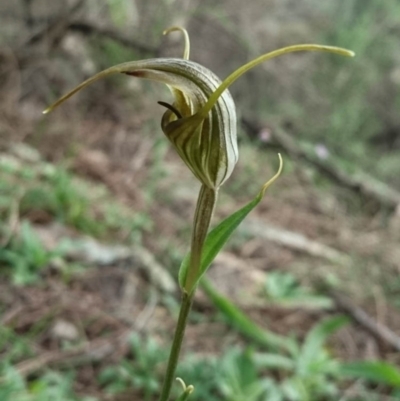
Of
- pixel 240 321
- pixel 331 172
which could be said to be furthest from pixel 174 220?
pixel 331 172

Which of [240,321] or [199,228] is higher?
[199,228]

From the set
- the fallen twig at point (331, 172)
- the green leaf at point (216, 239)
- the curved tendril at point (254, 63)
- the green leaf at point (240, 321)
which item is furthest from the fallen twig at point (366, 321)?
the curved tendril at point (254, 63)

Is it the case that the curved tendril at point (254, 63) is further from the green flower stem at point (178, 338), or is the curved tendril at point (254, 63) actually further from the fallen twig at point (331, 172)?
the fallen twig at point (331, 172)

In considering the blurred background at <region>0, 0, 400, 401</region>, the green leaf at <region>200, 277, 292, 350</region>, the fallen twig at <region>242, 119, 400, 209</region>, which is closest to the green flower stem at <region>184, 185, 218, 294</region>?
the blurred background at <region>0, 0, 400, 401</region>

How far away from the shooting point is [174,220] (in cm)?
200

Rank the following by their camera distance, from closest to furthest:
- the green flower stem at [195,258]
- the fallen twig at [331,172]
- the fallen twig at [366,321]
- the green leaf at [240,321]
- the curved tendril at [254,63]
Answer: the curved tendril at [254,63] → the green flower stem at [195,258] → the green leaf at [240,321] → the fallen twig at [366,321] → the fallen twig at [331,172]

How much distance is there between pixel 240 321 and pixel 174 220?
0.73 metres

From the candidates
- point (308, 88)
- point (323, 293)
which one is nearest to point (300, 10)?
point (308, 88)

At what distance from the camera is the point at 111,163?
2.26 metres

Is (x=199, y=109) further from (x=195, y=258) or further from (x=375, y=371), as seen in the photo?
(x=375, y=371)

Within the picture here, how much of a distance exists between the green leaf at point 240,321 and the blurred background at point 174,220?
2 cm

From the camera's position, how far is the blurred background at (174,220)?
4.02ft

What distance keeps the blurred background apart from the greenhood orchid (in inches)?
23.7

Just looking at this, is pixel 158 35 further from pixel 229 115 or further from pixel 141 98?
pixel 229 115
